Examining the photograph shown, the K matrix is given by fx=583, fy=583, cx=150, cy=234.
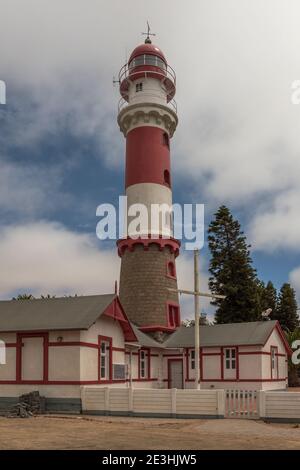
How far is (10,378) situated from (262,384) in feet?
50.1

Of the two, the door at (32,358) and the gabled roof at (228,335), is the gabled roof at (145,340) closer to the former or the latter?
the gabled roof at (228,335)

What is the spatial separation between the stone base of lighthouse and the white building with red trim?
1.24 meters

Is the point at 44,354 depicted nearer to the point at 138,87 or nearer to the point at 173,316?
the point at 173,316

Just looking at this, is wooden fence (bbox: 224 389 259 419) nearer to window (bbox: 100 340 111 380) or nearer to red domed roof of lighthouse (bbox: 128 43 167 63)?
window (bbox: 100 340 111 380)

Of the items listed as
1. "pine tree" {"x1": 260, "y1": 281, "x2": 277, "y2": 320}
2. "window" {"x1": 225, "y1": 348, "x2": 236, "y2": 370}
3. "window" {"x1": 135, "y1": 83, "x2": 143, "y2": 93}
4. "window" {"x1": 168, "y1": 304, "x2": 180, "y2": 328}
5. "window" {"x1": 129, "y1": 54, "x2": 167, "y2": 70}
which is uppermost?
"window" {"x1": 129, "y1": 54, "x2": 167, "y2": 70}

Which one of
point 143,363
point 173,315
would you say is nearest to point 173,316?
point 173,315

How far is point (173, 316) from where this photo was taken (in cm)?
3828

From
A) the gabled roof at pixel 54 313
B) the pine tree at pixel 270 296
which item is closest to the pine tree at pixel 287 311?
the pine tree at pixel 270 296

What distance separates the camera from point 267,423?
1991 centimetres

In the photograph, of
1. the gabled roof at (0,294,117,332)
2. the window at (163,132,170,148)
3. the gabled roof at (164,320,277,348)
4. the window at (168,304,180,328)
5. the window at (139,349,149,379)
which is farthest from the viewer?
the window at (163,132,170,148)

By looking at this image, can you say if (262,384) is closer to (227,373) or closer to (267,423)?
(227,373)

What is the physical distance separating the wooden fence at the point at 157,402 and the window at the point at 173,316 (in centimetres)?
1474

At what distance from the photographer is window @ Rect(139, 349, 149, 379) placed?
33531 millimetres

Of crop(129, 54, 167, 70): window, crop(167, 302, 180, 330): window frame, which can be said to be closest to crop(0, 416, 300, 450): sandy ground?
crop(167, 302, 180, 330): window frame
